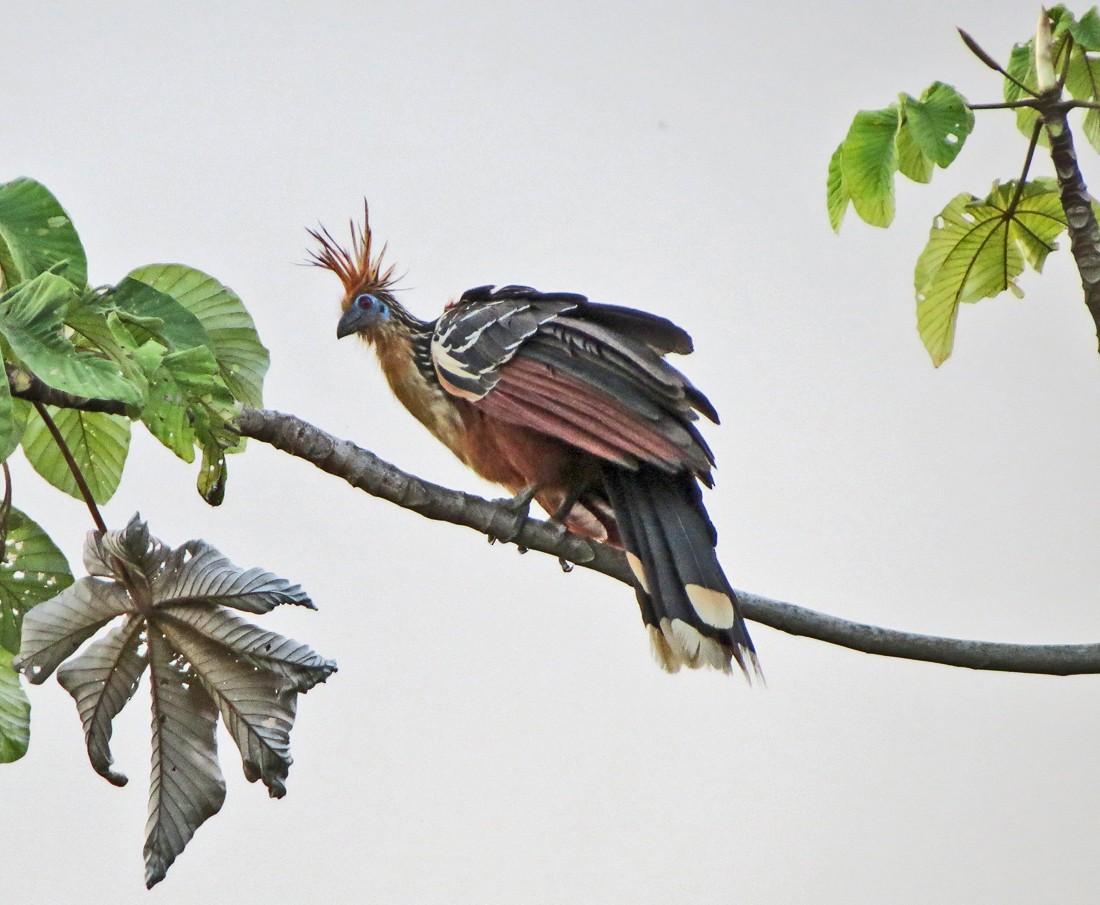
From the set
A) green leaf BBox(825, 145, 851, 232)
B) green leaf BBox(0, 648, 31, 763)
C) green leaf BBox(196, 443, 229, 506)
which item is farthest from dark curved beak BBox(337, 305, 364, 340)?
green leaf BBox(0, 648, 31, 763)

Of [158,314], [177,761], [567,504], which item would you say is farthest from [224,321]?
[567,504]

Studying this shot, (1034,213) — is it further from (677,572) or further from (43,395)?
(43,395)

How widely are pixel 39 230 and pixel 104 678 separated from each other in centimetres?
46

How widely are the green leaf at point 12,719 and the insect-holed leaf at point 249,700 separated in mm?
232

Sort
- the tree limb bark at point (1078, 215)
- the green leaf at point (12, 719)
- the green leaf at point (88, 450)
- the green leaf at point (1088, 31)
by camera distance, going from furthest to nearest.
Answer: the green leaf at point (1088, 31), the tree limb bark at point (1078, 215), the green leaf at point (88, 450), the green leaf at point (12, 719)

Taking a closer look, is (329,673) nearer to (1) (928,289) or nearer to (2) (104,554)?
(2) (104,554)

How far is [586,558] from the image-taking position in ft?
6.07

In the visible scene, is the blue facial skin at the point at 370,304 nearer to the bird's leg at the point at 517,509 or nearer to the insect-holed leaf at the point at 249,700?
the bird's leg at the point at 517,509

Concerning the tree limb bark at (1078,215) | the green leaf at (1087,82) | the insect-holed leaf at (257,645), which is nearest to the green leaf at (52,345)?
the insect-holed leaf at (257,645)

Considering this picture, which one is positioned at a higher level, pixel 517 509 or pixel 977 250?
pixel 977 250

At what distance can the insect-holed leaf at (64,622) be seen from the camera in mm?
1238

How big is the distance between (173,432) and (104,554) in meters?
0.15

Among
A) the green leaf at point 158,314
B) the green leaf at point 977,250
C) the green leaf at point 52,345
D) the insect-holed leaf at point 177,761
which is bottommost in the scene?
the insect-holed leaf at point 177,761

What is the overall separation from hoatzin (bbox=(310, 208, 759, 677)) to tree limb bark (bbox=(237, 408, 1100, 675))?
76mm
